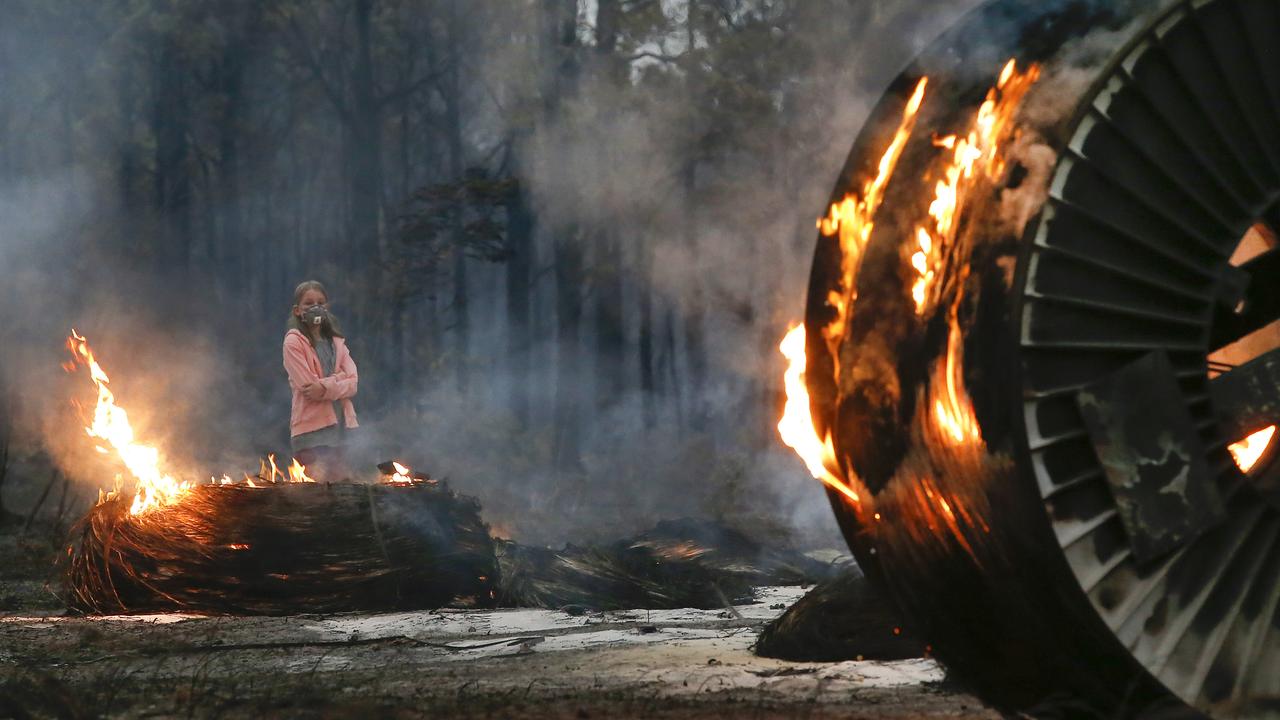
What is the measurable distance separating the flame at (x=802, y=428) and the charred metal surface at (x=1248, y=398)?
→ 3.73 ft

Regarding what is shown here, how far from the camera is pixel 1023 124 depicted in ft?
12.6

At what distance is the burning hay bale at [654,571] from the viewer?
9164mm

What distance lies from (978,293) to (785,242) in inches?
585

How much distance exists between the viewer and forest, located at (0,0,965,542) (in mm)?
19047

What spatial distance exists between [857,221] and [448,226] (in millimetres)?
19410

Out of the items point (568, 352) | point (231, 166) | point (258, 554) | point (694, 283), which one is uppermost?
point (231, 166)

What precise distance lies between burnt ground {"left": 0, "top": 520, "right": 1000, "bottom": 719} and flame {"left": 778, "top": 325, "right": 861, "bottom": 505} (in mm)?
843

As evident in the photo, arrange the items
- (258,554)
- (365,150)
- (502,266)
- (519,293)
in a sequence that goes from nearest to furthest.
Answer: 1. (258,554)
2. (519,293)
3. (365,150)
4. (502,266)

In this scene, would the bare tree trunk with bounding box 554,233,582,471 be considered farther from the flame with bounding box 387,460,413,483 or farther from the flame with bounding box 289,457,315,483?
the flame with bounding box 289,457,315,483

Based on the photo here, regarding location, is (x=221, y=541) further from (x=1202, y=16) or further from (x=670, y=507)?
(x=670, y=507)

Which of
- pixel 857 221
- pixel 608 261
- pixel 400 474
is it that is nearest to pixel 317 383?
pixel 400 474

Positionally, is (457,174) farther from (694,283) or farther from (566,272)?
(694,283)

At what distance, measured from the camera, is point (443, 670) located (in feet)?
20.2

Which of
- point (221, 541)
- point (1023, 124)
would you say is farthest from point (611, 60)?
point (1023, 124)
